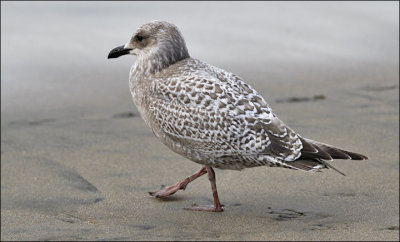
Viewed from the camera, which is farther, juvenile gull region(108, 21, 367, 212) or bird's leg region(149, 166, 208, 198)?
bird's leg region(149, 166, 208, 198)

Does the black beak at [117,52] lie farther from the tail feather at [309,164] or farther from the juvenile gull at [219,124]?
the tail feather at [309,164]

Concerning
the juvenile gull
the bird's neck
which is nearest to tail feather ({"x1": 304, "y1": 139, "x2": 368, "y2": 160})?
the juvenile gull

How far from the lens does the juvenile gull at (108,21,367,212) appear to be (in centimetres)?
546

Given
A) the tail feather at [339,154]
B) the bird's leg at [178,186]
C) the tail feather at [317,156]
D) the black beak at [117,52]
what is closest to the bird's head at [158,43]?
the black beak at [117,52]

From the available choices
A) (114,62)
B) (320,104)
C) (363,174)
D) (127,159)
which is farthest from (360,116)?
(114,62)

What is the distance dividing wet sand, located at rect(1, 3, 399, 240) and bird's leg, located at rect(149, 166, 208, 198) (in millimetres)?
114

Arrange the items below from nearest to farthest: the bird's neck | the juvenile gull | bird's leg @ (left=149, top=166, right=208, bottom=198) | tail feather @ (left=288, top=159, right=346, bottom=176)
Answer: tail feather @ (left=288, top=159, right=346, bottom=176)
the juvenile gull
the bird's neck
bird's leg @ (left=149, top=166, right=208, bottom=198)

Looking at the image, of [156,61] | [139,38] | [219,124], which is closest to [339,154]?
[219,124]

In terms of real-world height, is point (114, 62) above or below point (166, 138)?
below

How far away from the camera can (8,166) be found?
704 cm

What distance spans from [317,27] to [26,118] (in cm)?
487

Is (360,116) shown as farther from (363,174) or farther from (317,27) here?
(317,27)

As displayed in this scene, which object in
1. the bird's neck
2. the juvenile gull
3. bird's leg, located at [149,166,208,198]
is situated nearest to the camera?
the juvenile gull

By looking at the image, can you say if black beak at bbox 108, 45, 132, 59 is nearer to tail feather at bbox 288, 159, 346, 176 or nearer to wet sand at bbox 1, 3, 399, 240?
wet sand at bbox 1, 3, 399, 240
